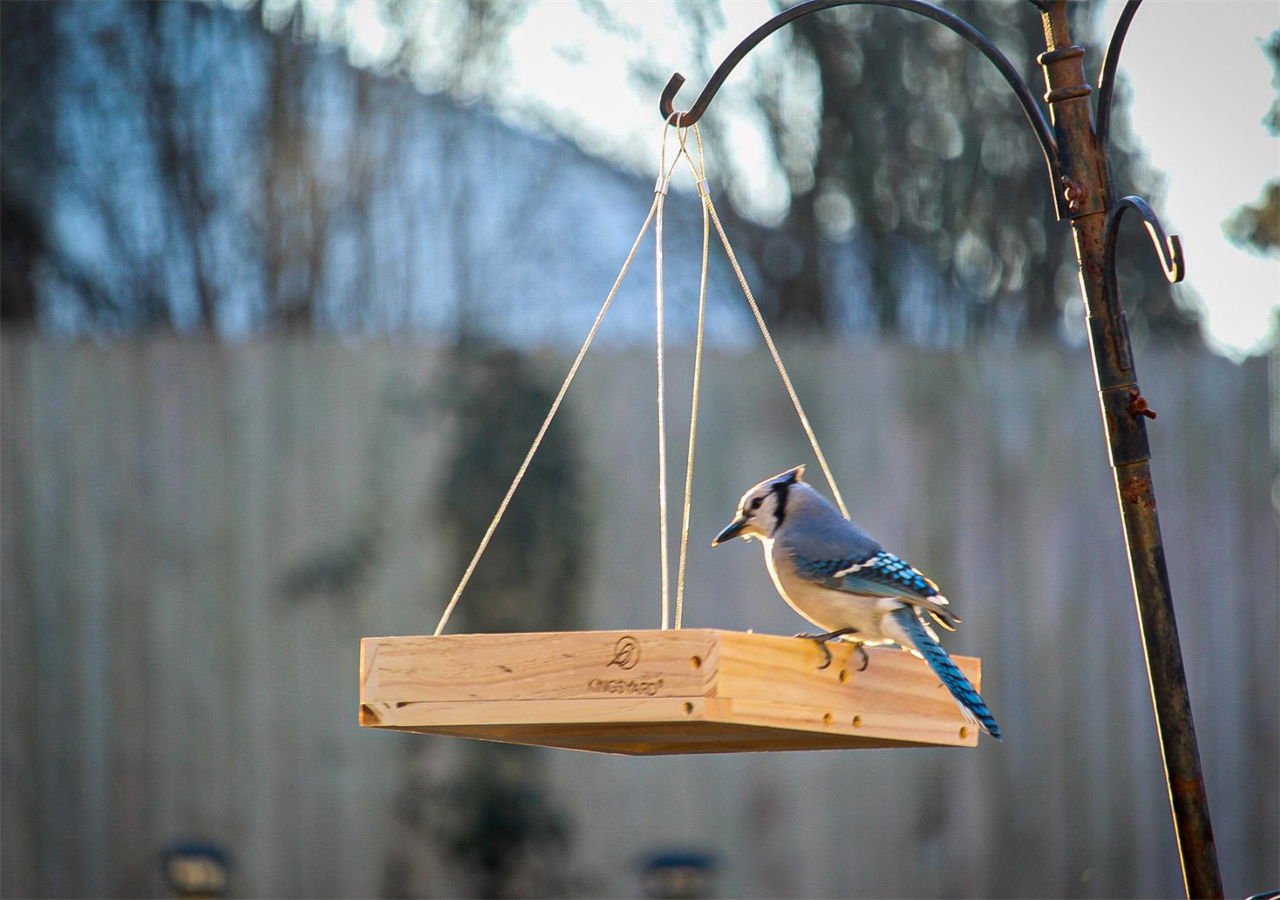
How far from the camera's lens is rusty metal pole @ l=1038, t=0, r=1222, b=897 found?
91.5 inches

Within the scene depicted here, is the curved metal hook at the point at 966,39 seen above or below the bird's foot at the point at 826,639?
above

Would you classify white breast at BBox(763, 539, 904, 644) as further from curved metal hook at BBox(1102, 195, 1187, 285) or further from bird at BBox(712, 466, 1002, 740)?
curved metal hook at BBox(1102, 195, 1187, 285)

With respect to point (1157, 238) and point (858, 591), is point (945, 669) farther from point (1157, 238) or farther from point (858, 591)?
point (1157, 238)

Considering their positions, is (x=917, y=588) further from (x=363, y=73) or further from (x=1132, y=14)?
(x=363, y=73)

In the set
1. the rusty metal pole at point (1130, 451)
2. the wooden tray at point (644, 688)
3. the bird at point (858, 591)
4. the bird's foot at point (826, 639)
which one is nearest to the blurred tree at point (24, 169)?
the wooden tray at point (644, 688)

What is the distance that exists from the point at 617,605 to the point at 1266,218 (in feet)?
8.34

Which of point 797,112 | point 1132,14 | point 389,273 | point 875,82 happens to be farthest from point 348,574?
point 1132,14

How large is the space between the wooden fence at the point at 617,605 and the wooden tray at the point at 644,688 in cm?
275

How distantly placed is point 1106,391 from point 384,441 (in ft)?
11.6

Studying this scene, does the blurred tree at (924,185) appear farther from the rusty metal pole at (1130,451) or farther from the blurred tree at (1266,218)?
the rusty metal pole at (1130,451)

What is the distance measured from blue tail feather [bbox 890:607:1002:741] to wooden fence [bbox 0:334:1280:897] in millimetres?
2760

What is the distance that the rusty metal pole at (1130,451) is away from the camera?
2.32 m

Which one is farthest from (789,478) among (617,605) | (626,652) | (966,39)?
(617,605)

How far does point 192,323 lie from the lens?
6.56 metres
